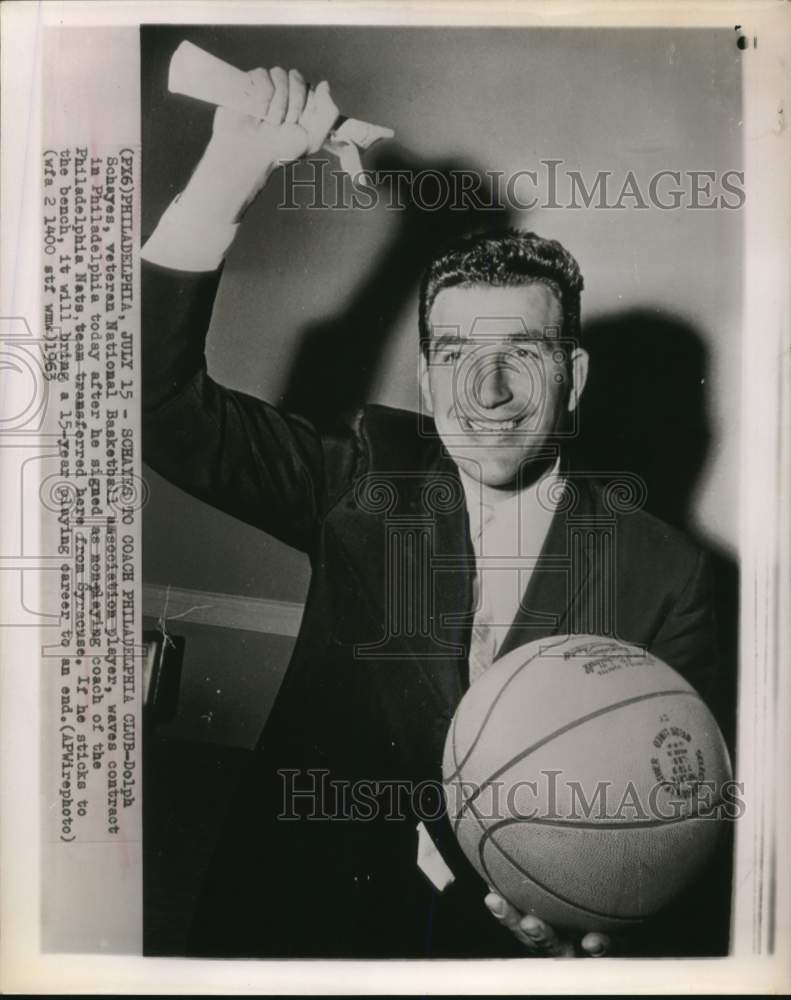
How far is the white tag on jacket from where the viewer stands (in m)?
1.10

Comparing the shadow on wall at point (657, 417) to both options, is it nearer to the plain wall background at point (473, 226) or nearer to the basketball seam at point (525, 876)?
the plain wall background at point (473, 226)

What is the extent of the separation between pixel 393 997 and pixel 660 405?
82 centimetres

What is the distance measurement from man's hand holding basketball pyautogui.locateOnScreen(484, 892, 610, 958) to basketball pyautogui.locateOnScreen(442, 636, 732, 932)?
0.02 meters

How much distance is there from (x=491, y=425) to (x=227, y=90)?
535mm

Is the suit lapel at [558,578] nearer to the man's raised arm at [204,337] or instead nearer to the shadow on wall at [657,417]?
the shadow on wall at [657,417]

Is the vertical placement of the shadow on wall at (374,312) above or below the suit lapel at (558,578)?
above

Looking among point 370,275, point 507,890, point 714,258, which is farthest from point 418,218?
point 507,890

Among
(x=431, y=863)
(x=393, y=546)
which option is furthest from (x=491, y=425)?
(x=431, y=863)

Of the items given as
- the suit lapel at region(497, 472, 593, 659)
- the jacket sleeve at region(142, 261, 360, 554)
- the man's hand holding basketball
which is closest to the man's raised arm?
the jacket sleeve at region(142, 261, 360, 554)

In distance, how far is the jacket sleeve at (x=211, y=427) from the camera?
111cm

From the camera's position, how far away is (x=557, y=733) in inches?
41.4

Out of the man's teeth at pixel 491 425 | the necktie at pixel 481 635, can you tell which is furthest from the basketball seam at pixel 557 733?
the man's teeth at pixel 491 425

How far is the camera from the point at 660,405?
111 centimetres
